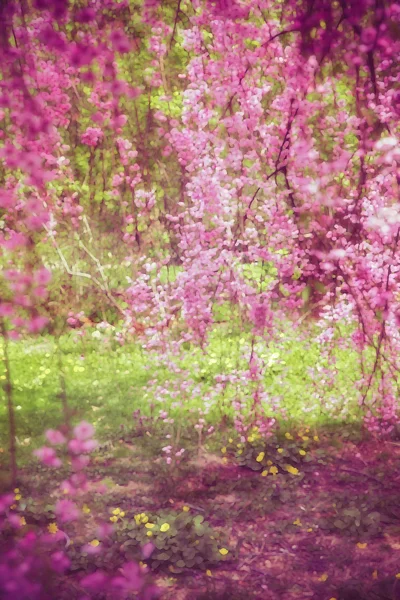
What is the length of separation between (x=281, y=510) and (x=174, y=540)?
63 centimetres

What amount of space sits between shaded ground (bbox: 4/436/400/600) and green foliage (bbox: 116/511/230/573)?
0.05 m

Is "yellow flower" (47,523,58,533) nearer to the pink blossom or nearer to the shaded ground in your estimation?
the shaded ground

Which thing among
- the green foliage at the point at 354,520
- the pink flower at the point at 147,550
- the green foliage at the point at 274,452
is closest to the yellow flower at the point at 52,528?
the pink flower at the point at 147,550

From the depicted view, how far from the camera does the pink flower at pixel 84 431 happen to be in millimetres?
4034

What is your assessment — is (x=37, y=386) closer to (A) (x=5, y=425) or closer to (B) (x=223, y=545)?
(A) (x=5, y=425)

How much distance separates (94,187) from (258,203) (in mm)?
1771

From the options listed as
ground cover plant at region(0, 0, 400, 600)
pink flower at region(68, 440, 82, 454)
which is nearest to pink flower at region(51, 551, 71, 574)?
ground cover plant at region(0, 0, 400, 600)

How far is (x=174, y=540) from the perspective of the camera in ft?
9.82

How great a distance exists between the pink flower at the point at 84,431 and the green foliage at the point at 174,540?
95cm

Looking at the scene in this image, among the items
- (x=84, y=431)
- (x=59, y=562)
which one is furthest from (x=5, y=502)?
(x=84, y=431)

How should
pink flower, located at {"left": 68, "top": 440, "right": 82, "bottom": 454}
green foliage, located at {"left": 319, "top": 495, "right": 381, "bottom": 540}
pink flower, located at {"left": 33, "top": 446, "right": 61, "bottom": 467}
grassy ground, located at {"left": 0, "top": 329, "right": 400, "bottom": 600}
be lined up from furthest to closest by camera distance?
1. pink flower, located at {"left": 68, "top": 440, "right": 82, "bottom": 454}
2. pink flower, located at {"left": 33, "top": 446, "right": 61, "bottom": 467}
3. green foliage, located at {"left": 319, "top": 495, "right": 381, "bottom": 540}
4. grassy ground, located at {"left": 0, "top": 329, "right": 400, "bottom": 600}

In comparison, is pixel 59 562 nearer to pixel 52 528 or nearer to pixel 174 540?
pixel 52 528

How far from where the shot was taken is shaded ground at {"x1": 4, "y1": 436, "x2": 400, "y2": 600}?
274cm

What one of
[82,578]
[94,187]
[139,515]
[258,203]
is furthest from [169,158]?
→ [82,578]
